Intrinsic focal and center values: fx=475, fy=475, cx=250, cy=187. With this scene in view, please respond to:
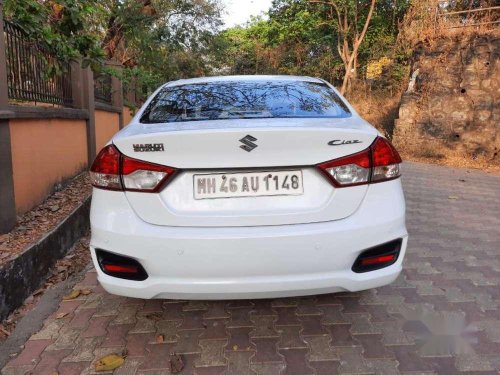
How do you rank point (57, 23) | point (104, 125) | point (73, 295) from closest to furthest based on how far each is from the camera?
point (73, 295), point (57, 23), point (104, 125)

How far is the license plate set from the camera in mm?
2264

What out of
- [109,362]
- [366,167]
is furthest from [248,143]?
[109,362]

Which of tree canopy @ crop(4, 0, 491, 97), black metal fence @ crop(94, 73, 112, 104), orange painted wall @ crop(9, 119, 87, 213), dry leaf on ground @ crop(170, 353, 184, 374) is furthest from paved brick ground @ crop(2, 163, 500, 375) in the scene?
black metal fence @ crop(94, 73, 112, 104)

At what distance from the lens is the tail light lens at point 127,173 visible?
2285mm

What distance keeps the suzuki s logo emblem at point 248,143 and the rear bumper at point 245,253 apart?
1.25ft

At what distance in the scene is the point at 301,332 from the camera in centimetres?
277

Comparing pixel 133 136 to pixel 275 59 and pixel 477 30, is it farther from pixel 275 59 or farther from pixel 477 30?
pixel 275 59

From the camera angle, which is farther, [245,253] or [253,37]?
[253,37]

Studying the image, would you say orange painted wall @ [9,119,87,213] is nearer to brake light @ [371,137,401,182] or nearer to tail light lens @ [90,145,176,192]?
tail light lens @ [90,145,176,192]

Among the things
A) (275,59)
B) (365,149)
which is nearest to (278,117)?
(365,149)

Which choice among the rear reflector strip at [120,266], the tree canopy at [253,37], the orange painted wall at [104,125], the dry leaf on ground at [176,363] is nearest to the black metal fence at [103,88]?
the orange painted wall at [104,125]

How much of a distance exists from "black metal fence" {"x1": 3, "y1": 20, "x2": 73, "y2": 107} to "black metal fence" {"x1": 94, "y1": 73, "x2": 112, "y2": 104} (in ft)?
7.72

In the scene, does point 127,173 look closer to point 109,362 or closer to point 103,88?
point 109,362

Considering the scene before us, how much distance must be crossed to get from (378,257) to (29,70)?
4.09 metres
